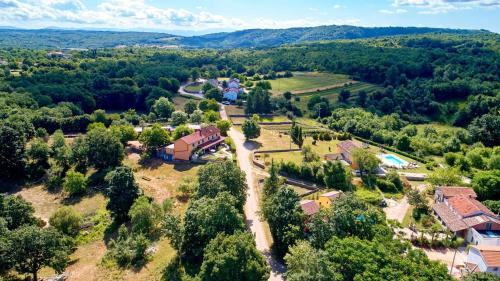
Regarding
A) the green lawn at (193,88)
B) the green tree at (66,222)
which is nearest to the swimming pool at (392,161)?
Result: the green tree at (66,222)

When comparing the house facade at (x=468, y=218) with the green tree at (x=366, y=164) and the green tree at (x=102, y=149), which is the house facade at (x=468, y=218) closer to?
the green tree at (x=366, y=164)

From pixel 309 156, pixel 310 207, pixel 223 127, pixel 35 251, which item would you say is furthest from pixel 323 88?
pixel 35 251

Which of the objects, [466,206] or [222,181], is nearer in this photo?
[222,181]

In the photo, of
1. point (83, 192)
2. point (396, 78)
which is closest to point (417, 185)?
point (83, 192)

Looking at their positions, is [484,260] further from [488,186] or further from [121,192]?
[121,192]

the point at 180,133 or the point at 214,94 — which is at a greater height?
the point at 214,94

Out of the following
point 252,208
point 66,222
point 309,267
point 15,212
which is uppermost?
point 309,267
